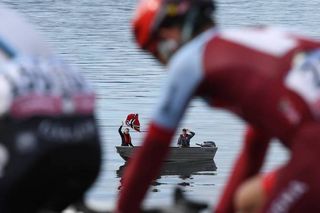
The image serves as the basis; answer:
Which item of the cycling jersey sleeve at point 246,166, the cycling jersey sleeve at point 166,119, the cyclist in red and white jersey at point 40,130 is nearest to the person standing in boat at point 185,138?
the cycling jersey sleeve at point 246,166

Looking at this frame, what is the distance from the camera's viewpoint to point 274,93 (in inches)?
208

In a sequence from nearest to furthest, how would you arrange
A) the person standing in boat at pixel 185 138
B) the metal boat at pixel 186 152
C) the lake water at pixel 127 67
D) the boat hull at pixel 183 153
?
the person standing in boat at pixel 185 138 < the boat hull at pixel 183 153 < the metal boat at pixel 186 152 < the lake water at pixel 127 67

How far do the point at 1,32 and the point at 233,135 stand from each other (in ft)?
311

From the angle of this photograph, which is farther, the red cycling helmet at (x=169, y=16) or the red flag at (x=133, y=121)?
the red flag at (x=133, y=121)

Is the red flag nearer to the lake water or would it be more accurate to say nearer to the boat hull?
the lake water

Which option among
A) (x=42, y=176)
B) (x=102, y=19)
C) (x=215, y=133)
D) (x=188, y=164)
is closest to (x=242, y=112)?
(x=42, y=176)

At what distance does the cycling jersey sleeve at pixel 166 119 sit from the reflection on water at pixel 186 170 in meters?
73.2

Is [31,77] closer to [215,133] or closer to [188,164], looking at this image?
[188,164]

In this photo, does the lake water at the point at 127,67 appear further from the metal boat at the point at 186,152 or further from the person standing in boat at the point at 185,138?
the person standing in boat at the point at 185,138

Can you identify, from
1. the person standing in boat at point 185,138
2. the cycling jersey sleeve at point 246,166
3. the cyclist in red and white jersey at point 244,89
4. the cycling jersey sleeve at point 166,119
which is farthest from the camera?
the person standing in boat at point 185,138

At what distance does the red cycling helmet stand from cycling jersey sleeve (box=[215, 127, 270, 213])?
2.04ft

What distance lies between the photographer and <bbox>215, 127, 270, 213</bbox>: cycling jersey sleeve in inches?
233

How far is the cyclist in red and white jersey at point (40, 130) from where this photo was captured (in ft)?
17.9

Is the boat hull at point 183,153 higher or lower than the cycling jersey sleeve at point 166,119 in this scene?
lower
